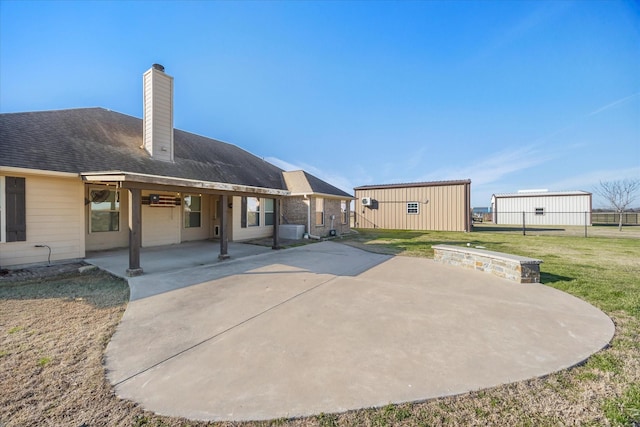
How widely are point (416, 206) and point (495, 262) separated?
44.6 feet

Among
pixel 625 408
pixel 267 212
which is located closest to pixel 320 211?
pixel 267 212

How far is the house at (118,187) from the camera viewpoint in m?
6.47

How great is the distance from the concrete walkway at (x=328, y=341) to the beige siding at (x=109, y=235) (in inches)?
178

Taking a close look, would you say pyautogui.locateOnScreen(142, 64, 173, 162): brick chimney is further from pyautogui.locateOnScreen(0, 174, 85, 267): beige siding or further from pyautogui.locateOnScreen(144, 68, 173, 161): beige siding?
pyautogui.locateOnScreen(0, 174, 85, 267): beige siding

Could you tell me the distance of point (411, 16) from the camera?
1048 cm

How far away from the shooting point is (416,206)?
1984cm

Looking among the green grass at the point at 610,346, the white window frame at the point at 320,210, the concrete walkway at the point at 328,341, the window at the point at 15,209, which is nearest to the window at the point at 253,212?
the white window frame at the point at 320,210

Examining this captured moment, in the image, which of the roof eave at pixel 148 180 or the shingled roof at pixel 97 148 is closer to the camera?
the roof eave at pixel 148 180

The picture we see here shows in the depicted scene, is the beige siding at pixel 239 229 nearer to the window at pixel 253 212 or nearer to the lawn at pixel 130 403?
the window at pixel 253 212

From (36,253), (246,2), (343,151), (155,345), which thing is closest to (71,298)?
(155,345)

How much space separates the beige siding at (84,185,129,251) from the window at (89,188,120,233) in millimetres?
111

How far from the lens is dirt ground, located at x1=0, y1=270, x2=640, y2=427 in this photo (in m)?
1.99

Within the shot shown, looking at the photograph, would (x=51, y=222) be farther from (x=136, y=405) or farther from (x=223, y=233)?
(x=136, y=405)

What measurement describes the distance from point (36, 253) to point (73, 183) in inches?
81.6
